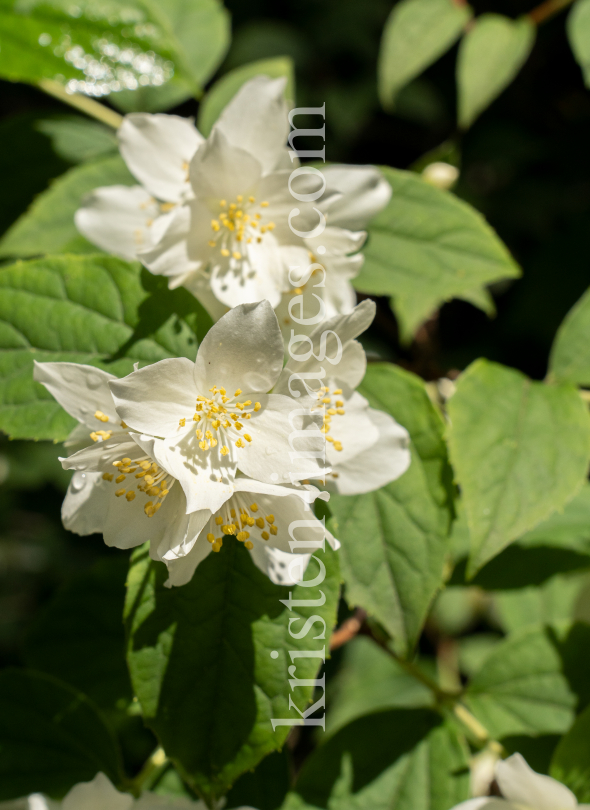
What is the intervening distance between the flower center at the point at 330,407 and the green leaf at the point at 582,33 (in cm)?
100

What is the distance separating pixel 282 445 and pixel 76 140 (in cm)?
119

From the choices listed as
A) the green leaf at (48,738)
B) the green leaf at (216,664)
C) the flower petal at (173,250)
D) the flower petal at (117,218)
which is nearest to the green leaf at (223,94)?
the flower petal at (117,218)

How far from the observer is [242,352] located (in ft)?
2.93

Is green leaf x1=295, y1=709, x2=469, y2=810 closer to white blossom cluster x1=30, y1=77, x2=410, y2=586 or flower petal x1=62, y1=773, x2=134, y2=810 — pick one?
flower petal x1=62, y1=773, x2=134, y2=810

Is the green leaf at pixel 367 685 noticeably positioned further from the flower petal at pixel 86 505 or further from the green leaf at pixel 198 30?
the green leaf at pixel 198 30

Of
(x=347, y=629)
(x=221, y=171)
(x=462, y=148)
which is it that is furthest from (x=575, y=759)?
(x=462, y=148)

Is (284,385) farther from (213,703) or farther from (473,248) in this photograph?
(473,248)

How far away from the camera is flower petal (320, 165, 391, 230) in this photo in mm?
1162

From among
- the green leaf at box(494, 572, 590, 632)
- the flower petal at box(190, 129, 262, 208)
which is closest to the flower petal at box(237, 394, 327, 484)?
the flower petal at box(190, 129, 262, 208)

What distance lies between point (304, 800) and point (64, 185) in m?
1.32

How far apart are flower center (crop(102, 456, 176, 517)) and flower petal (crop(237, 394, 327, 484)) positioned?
0.11 meters

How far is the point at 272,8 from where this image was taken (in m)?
2.85

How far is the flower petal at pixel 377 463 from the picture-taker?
102 centimetres

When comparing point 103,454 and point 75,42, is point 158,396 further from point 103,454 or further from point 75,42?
point 75,42
